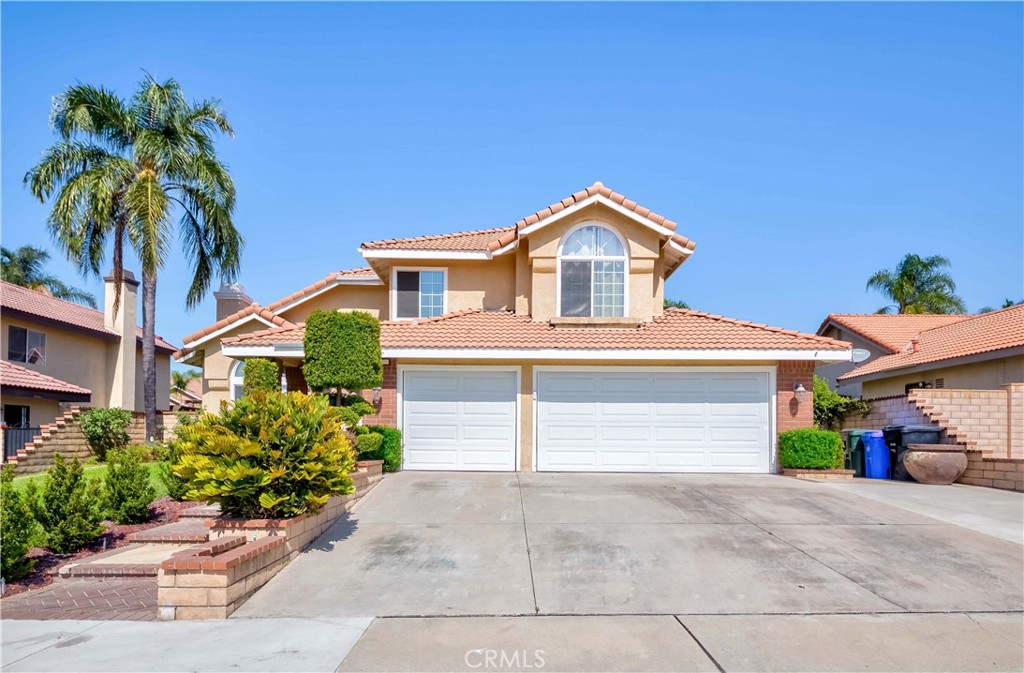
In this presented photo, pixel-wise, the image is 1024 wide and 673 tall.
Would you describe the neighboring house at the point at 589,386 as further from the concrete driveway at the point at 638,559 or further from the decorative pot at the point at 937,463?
the concrete driveway at the point at 638,559

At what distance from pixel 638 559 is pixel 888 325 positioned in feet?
86.0

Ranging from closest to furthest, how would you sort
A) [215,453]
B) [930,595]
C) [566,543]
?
[930,595] < [215,453] < [566,543]

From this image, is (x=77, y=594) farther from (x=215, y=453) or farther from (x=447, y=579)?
(x=447, y=579)

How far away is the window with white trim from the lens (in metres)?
18.0

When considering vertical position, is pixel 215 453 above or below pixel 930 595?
above

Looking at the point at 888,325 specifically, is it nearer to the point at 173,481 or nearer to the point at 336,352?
the point at 336,352

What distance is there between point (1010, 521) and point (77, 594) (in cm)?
1222

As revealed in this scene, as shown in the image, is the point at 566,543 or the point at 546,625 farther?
the point at 566,543

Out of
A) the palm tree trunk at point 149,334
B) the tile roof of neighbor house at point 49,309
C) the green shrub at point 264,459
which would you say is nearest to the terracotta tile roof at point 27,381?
the tile roof of neighbor house at point 49,309

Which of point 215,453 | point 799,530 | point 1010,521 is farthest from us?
point 1010,521

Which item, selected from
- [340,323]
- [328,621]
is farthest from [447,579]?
[340,323]

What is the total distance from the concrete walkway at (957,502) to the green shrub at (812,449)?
584 millimetres

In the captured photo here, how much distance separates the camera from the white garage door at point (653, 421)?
1498 centimetres

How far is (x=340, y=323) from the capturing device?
12500 mm
